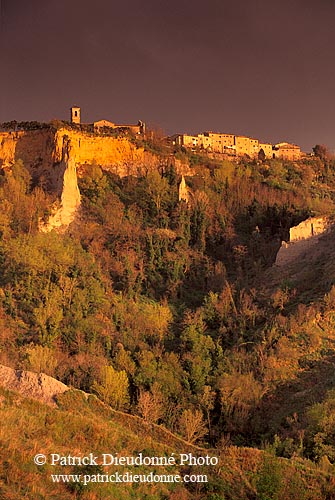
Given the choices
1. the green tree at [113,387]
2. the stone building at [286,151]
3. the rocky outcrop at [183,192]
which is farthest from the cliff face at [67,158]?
the stone building at [286,151]

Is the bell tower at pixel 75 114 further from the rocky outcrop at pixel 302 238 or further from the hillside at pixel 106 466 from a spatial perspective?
the hillside at pixel 106 466

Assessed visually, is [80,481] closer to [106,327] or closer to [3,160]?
[106,327]

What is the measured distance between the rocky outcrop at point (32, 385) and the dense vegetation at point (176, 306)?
12.5 feet

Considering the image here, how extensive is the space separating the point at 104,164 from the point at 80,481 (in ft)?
77.3

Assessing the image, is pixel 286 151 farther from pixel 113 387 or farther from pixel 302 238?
pixel 113 387

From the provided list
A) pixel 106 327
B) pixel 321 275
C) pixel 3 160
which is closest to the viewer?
pixel 106 327

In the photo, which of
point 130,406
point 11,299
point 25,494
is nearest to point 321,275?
point 130,406

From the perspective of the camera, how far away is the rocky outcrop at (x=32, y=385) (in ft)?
35.9

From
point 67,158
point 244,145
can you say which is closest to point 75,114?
point 67,158

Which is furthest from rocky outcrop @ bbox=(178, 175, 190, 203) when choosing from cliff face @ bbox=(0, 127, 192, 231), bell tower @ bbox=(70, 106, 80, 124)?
bell tower @ bbox=(70, 106, 80, 124)

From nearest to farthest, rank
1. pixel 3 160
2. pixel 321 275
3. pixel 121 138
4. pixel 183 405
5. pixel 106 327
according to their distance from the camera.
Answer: pixel 183 405 → pixel 106 327 → pixel 321 275 → pixel 3 160 → pixel 121 138

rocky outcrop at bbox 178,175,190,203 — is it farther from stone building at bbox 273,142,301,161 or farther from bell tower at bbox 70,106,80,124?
stone building at bbox 273,142,301,161

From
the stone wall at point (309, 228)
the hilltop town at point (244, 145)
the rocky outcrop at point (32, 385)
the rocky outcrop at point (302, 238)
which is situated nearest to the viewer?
the rocky outcrop at point (32, 385)

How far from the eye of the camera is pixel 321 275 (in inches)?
830
